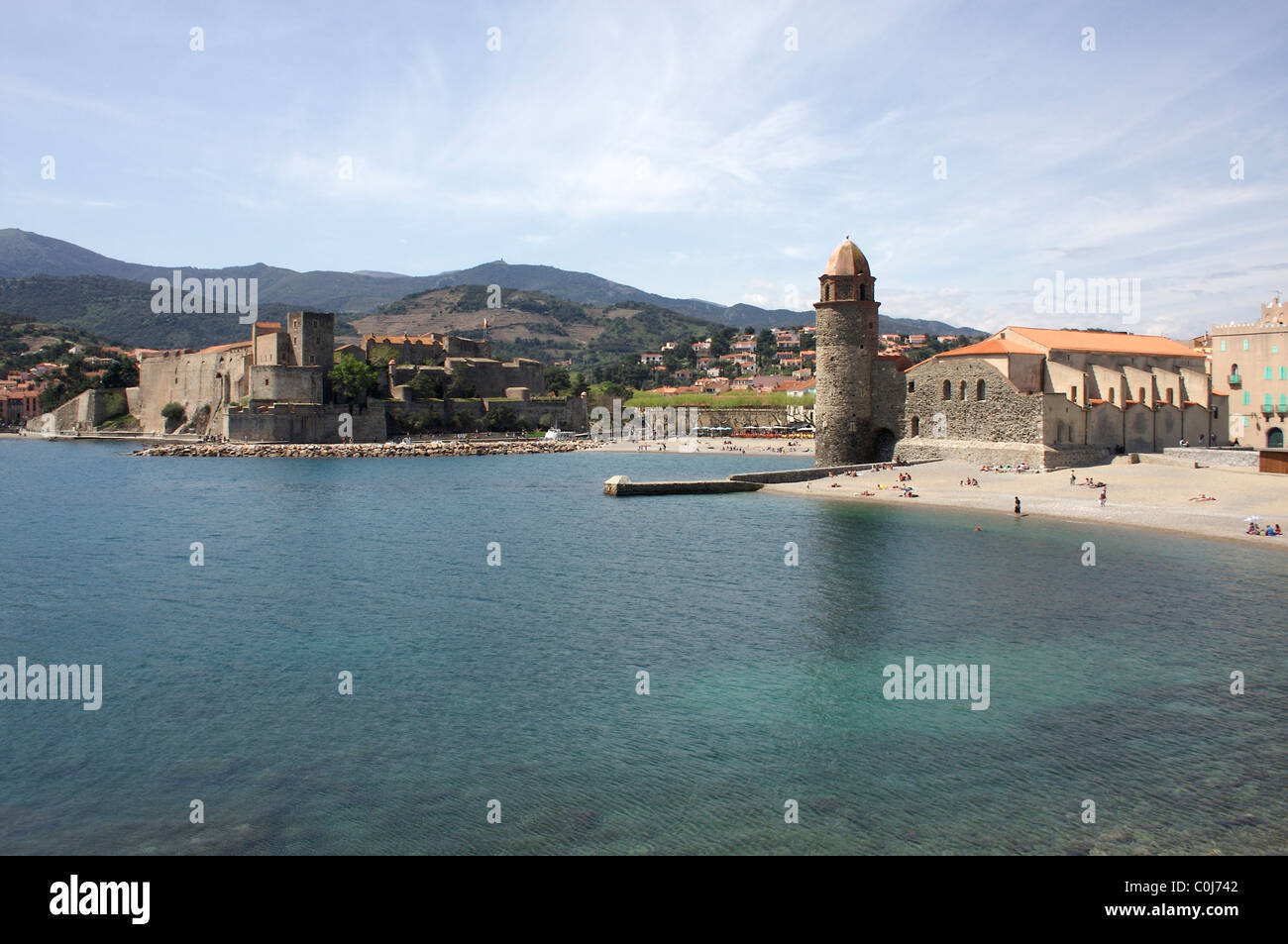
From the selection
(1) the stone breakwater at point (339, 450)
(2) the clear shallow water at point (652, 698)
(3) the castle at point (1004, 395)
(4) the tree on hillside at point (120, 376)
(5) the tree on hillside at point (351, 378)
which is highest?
(4) the tree on hillside at point (120, 376)

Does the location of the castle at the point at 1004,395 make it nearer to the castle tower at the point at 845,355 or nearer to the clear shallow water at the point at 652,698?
the castle tower at the point at 845,355

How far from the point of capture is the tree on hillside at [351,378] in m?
71.2

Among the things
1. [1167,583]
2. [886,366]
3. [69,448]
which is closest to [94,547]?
[1167,583]

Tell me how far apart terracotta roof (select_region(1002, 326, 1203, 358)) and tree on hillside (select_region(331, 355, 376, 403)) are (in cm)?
4959

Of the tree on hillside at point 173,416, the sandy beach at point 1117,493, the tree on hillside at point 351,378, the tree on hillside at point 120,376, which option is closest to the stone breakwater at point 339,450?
the tree on hillside at point 351,378

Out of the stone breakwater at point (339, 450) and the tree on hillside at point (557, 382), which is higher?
the tree on hillside at point (557, 382)

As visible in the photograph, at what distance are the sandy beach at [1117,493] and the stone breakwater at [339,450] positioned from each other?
3578 centimetres

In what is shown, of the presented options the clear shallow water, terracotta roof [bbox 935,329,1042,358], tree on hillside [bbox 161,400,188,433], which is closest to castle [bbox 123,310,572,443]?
tree on hillside [bbox 161,400,188,433]

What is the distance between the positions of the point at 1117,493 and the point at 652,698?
22692 mm

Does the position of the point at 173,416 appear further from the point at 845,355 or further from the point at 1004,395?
the point at 1004,395

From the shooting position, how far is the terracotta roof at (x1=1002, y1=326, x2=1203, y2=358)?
127 ft

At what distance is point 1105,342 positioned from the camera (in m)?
39.9
